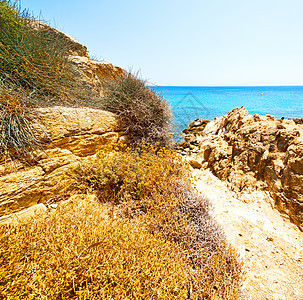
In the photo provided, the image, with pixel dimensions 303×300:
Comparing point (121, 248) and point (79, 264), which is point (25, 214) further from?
point (121, 248)

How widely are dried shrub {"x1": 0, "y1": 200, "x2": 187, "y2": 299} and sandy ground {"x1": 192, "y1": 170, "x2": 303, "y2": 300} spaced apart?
129cm

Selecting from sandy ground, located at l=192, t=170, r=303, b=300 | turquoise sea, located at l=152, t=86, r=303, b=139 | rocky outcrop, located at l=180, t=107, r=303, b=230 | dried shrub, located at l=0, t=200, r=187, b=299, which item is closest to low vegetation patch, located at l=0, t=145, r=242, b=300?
dried shrub, located at l=0, t=200, r=187, b=299

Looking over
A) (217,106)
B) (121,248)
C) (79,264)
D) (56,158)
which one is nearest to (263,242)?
(121,248)

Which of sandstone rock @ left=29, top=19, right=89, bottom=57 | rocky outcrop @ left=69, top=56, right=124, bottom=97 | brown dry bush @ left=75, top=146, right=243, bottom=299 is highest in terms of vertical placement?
sandstone rock @ left=29, top=19, right=89, bottom=57

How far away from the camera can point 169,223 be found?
2471mm

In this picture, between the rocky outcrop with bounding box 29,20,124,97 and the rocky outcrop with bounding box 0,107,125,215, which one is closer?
the rocky outcrop with bounding box 0,107,125,215

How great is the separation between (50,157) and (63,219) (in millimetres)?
1402

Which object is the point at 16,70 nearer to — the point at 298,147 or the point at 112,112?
the point at 112,112

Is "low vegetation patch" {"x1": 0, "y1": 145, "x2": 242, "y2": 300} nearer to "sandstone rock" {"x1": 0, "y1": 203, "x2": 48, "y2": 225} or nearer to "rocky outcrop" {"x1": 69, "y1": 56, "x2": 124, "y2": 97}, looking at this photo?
"sandstone rock" {"x1": 0, "y1": 203, "x2": 48, "y2": 225}

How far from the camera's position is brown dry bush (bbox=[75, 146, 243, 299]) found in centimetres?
195

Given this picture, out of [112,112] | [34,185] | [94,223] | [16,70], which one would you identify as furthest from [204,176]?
[16,70]

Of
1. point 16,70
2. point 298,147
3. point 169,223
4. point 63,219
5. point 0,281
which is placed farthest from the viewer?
point 298,147

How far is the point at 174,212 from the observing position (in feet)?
8.04

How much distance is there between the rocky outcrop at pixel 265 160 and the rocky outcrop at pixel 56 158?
→ 10.6 feet
